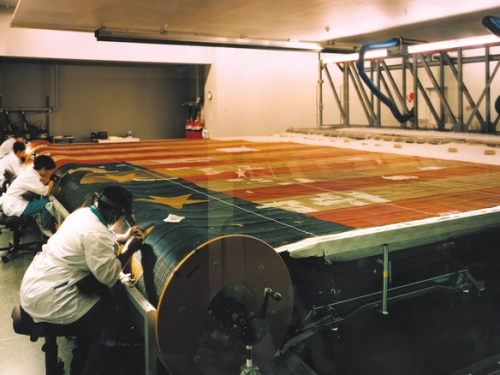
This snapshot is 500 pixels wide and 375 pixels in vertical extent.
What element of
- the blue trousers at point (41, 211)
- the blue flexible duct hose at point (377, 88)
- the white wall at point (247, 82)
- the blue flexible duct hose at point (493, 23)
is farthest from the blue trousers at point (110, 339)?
the white wall at point (247, 82)

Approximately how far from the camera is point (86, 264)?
261cm

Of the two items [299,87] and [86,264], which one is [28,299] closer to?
[86,264]

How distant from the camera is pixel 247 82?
38.0 ft

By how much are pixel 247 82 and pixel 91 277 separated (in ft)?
31.0

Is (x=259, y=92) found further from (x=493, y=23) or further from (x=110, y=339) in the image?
(x=110, y=339)

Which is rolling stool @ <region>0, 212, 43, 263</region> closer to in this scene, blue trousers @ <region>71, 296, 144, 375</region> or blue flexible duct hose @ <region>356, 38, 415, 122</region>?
blue trousers @ <region>71, 296, 144, 375</region>

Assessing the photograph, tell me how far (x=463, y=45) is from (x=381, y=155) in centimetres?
178

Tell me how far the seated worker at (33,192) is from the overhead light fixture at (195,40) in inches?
150

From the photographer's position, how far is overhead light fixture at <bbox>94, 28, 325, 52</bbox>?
27.4 ft

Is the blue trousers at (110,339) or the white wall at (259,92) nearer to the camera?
the blue trousers at (110,339)

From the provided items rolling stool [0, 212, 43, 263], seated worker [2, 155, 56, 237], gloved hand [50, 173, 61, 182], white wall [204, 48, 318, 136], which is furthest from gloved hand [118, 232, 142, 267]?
white wall [204, 48, 318, 136]

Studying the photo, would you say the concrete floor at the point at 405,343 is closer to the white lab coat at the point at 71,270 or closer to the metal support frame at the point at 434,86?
the white lab coat at the point at 71,270

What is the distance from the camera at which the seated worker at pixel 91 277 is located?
8.35 ft

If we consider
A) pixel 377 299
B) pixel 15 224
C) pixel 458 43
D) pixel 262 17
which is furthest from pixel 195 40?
pixel 377 299
